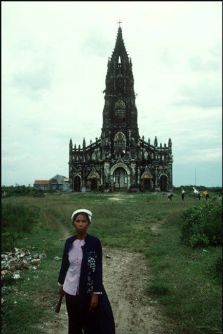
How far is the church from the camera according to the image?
5341 centimetres

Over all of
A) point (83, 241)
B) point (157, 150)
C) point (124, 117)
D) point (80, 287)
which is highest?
point (124, 117)

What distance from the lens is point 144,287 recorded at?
10125mm

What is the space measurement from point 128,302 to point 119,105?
1905 inches

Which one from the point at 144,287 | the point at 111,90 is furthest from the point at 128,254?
the point at 111,90

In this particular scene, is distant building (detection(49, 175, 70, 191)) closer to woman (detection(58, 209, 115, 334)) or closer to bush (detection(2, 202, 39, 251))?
bush (detection(2, 202, 39, 251))

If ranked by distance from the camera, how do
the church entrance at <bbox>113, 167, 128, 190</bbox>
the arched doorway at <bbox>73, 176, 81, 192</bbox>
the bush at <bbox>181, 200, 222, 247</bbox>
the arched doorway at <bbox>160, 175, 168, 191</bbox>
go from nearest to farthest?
the bush at <bbox>181, 200, 222, 247</bbox>
the church entrance at <bbox>113, 167, 128, 190</bbox>
the arched doorway at <bbox>160, 175, 168, 191</bbox>
the arched doorway at <bbox>73, 176, 81, 192</bbox>

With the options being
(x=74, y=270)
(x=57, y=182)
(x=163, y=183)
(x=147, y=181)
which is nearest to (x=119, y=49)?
(x=147, y=181)

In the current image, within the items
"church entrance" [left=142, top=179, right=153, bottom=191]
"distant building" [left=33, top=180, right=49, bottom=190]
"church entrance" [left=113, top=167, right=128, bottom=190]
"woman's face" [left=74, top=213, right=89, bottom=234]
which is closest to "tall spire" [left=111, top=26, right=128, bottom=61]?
"church entrance" [left=113, top=167, right=128, bottom=190]

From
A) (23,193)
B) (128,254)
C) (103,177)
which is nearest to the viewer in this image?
(128,254)

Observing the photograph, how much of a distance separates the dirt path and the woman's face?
285 cm

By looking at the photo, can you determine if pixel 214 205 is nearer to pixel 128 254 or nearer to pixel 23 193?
pixel 128 254

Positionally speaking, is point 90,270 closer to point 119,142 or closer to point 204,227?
point 204,227

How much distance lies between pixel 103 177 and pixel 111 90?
12999mm

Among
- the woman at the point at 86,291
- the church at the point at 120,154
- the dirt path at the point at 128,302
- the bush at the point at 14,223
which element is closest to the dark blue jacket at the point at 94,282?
the woman at the point at 86,291
